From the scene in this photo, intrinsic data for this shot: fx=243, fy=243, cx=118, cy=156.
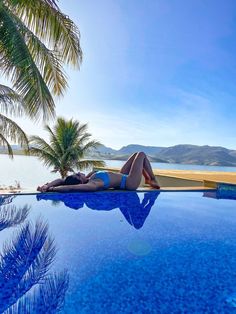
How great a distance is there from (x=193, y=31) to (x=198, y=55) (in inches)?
48.7

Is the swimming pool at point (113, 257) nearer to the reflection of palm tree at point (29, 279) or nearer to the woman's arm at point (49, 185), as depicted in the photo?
the reflection of palm tree at point (29, 279)

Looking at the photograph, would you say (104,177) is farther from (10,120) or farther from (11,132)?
(10,120)

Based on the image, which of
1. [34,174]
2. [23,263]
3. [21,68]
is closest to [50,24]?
[21,68]

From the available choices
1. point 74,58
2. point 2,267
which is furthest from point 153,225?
point 74,58

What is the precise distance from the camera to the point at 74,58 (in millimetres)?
5648

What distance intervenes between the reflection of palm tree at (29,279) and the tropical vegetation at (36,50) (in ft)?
8.93

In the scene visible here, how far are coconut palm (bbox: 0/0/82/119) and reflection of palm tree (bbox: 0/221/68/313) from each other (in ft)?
8.97

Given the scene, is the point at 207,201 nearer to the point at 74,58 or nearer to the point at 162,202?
the point at 162,202

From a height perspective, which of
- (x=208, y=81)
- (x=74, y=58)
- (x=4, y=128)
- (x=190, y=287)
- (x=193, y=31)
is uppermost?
(x=193, y=31)

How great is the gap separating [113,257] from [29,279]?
0.91m

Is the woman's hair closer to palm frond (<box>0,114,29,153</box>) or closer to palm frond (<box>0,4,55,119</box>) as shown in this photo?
palm frond (<box>0,4,55,119</box>)

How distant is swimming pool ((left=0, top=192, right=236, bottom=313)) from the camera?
1.82 m

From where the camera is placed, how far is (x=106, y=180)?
519 cm

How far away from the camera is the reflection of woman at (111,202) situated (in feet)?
15.1
